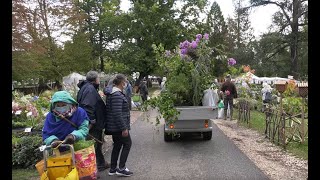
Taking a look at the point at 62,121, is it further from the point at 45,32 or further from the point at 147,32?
the point at 147,32

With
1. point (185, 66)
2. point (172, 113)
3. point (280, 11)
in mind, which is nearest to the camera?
point (172, 113)

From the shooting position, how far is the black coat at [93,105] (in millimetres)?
6035

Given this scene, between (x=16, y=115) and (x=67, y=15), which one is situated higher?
(x=67, y=15)

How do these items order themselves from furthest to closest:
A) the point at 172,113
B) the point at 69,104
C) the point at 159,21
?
the point at 159,21
the point at 172,113
the point at 69,104

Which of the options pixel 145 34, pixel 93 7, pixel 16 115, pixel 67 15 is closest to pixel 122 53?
pixel 145 34

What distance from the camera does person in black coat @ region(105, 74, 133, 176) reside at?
5.84 m

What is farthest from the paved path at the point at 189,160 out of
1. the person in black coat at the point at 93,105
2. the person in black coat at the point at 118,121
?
the person in black coat at the point at 93,105

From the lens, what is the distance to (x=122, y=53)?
119 feet

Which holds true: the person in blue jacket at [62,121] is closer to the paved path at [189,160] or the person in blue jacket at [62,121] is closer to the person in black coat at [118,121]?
the person in black coat at [118,121]

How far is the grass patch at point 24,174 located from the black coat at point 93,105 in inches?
55.1

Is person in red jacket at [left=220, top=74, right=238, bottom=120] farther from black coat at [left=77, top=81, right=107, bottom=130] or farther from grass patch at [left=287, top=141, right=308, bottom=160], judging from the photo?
black coat at [left=77, top=81, right=107, bottom=130]

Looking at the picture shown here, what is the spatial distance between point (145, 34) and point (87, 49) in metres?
6.67

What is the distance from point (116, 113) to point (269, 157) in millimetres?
3692

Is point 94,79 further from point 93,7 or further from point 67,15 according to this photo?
point 93,7
